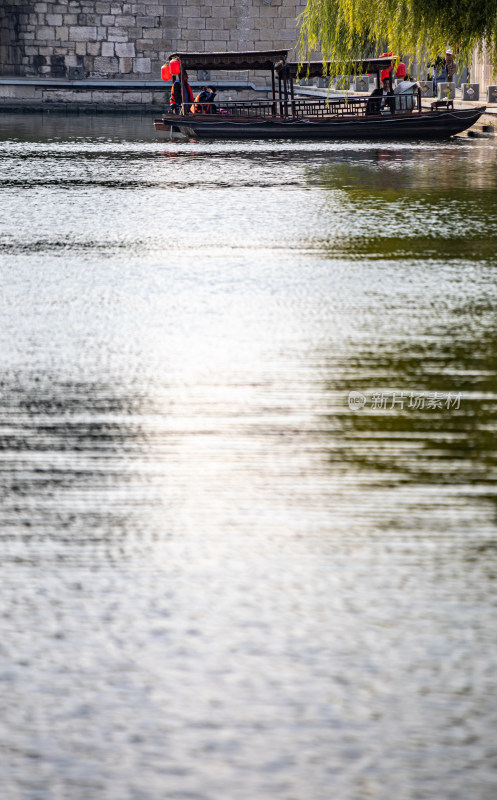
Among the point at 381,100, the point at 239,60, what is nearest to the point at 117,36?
the point at 239,60

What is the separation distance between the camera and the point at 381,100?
2214cm

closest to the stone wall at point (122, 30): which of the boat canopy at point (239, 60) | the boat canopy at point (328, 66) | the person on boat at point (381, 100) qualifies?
the boat canopy at point (239, 60)

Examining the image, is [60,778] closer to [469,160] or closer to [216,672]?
[216,672]

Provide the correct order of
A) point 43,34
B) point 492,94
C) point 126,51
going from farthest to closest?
point 126,51
point 43,34
point 492,94

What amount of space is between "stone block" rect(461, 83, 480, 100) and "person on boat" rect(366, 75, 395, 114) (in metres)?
1.53

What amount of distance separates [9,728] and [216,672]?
40 centimetres

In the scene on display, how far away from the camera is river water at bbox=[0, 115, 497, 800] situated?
201 centimetres

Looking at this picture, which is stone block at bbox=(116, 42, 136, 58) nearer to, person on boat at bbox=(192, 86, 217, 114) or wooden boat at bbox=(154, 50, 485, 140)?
person on boat at bbox=(192, 86, 217, 114)

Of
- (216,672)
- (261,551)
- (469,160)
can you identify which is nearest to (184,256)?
(261,551)

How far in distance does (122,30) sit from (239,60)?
15953mm

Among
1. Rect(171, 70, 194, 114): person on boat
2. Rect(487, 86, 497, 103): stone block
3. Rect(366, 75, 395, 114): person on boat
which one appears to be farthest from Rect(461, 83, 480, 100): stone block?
Rect(171, 70, 194, 114): person on boat

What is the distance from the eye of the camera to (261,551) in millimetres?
2900

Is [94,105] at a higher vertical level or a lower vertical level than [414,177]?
higher

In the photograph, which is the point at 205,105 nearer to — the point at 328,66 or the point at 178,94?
the point at 178,94
